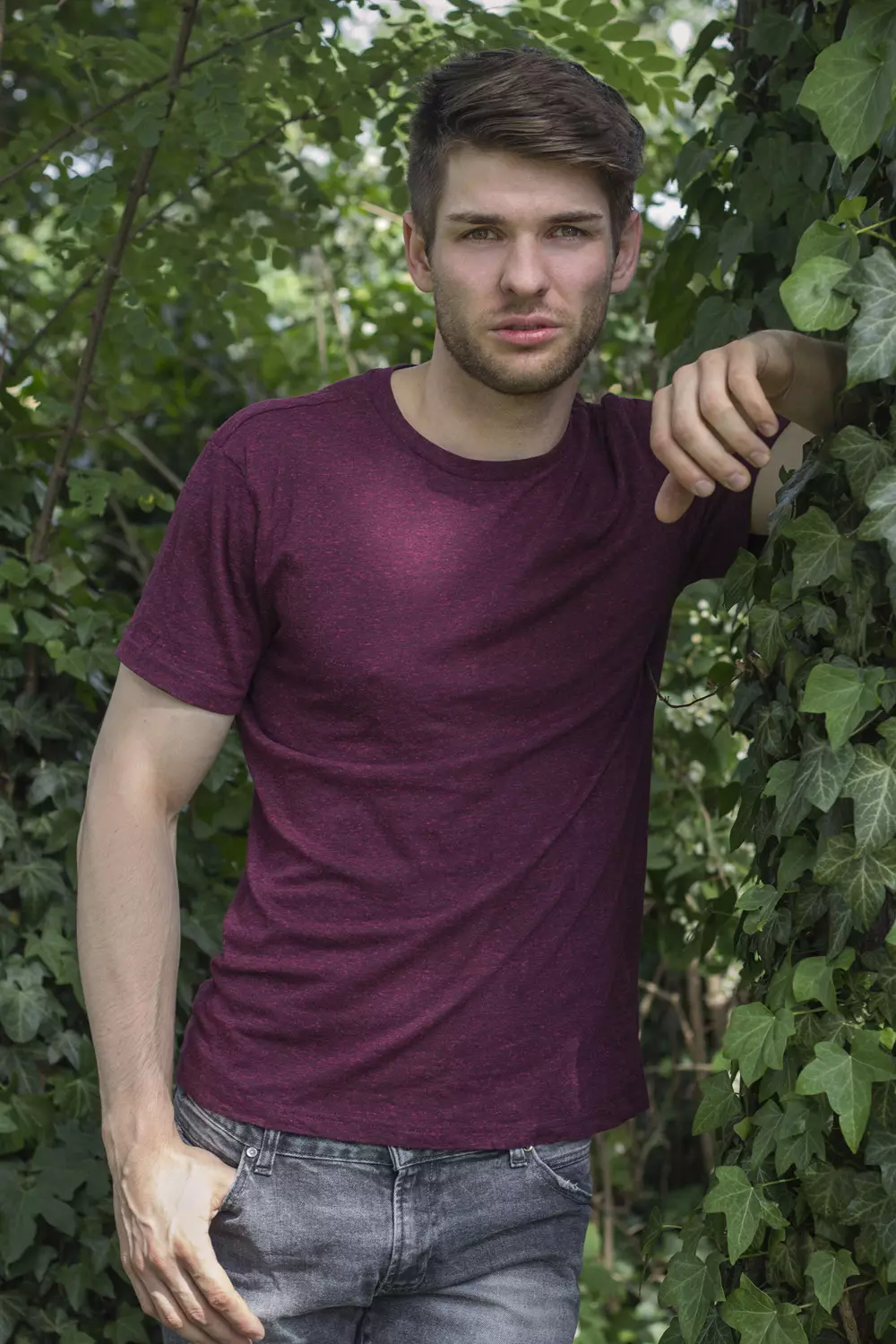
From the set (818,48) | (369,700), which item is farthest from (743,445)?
(818,48)

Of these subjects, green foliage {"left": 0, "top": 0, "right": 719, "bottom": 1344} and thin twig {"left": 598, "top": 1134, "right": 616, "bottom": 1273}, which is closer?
green foliage {"left": 0, "top": 0, "right": 719, "bottom": 1344}

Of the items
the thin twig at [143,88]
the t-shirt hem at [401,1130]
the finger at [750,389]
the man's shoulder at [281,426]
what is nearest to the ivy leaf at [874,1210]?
the t-shirt hem at [401,1130]

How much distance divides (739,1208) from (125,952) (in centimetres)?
81

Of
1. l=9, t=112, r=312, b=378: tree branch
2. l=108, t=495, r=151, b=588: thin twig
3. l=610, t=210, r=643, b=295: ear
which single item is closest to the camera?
l=610, t=210, r=643, b=295: ear

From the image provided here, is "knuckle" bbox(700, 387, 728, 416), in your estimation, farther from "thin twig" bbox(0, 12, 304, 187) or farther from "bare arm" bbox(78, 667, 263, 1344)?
"thin twig" bbox(0, 12, 304, 187)

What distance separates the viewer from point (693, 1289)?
162cm

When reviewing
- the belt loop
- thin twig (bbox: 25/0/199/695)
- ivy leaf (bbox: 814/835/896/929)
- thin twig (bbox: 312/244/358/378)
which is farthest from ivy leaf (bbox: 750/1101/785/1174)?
thin twig (bbox: 312/244/358/378)

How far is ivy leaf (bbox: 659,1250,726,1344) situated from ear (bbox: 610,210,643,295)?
1153mm

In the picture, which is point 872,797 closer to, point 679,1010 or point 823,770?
point 823,770

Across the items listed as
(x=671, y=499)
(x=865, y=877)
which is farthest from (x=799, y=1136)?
(x=671, y=499)

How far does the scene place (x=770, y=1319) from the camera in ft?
4.95

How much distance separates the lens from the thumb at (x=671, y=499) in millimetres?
1583

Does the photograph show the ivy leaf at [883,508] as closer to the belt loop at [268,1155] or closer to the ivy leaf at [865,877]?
the ivy leaf at [865,877]

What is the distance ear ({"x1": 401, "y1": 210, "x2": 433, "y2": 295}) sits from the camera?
6.61ft
